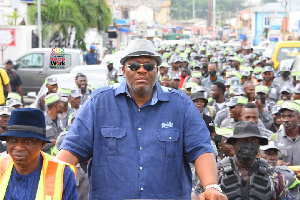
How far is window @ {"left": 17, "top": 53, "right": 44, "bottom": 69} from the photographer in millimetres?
20344

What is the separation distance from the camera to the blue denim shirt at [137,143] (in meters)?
4.19

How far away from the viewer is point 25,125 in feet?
13.6

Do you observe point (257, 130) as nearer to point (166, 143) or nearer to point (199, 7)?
point (166, 143)

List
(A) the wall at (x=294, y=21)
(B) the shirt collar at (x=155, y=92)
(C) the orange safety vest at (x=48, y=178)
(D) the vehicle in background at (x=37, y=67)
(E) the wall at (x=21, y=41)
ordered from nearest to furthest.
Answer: (C) the orange safety vest at (x=48, y=178) → (B) the shirt collar at (x=155, y=92) → (D) the vehicle in background at (x=37, y=67) → (E) the wall at (x=21, y=41) → (A) the wall at (x=294, y=21)

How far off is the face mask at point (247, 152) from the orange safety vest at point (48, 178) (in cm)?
196

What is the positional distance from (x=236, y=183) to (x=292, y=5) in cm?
7528

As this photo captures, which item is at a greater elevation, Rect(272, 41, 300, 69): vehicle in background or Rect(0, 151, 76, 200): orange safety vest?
Rect(272, 41, 300, 69): vehicle in background

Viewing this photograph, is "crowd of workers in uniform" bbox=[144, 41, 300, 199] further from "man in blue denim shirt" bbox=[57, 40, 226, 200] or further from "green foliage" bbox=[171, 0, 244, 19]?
"green foliage" bbox=[171, 0, 244, 19]

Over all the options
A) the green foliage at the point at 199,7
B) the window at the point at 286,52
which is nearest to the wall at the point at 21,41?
the window at the point at 286,52

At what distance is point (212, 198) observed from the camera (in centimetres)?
392

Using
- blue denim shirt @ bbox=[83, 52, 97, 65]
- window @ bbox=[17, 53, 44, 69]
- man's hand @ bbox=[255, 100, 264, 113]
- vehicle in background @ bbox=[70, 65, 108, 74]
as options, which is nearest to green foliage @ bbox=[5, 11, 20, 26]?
blue denim shirt @ bbox=[83, 52, 97, 65]

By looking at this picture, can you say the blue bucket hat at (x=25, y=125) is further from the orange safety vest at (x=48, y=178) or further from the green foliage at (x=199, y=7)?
the green foliage at (x=199, y=7)

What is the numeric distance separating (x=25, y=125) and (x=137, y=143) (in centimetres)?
70

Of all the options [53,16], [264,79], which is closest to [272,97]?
[264,79]
